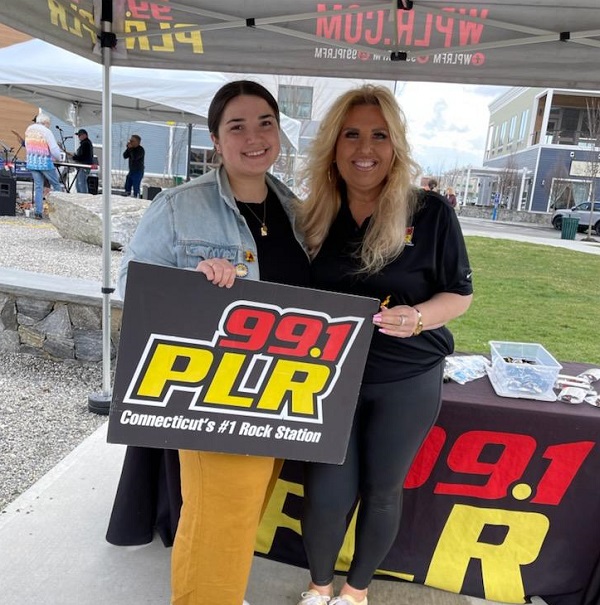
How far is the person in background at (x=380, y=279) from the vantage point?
5.80 ft

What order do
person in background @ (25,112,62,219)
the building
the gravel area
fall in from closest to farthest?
the gravel area, person in background @ (25,112,62,219), the building

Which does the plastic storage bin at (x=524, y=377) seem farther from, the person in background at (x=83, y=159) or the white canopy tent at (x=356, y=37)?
the person in background at (x=83, y=159)

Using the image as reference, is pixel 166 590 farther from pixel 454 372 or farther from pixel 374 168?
pixel 374 168

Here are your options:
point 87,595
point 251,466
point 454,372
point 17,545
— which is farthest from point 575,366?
point 17,545

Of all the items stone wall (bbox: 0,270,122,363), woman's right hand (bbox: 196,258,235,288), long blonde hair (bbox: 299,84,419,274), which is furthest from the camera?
stone wall (bbox: 0,270,122,363)

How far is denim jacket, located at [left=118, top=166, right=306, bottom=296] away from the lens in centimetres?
161

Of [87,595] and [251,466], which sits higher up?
[251,466]

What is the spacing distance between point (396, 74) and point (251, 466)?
86.0 inches

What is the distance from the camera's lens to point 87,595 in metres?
2.10

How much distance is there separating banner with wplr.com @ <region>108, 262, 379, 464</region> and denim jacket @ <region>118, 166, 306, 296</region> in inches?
5.5

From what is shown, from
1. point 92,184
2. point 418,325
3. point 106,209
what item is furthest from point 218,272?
point 92,184

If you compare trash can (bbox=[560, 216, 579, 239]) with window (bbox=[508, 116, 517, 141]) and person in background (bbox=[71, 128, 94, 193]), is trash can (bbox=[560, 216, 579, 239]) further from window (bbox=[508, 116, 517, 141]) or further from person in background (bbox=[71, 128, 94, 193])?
window (bbox=[508, 116, 517, 141])

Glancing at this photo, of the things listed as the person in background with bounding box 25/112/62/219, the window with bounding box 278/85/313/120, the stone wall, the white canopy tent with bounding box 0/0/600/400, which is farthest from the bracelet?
the window with bounding box 278/85/313/120

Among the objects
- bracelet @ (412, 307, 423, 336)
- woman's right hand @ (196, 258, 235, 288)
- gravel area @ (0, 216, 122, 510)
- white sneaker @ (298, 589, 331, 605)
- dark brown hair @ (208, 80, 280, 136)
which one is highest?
dark brown hair @ (208, 80, 280, 136)
